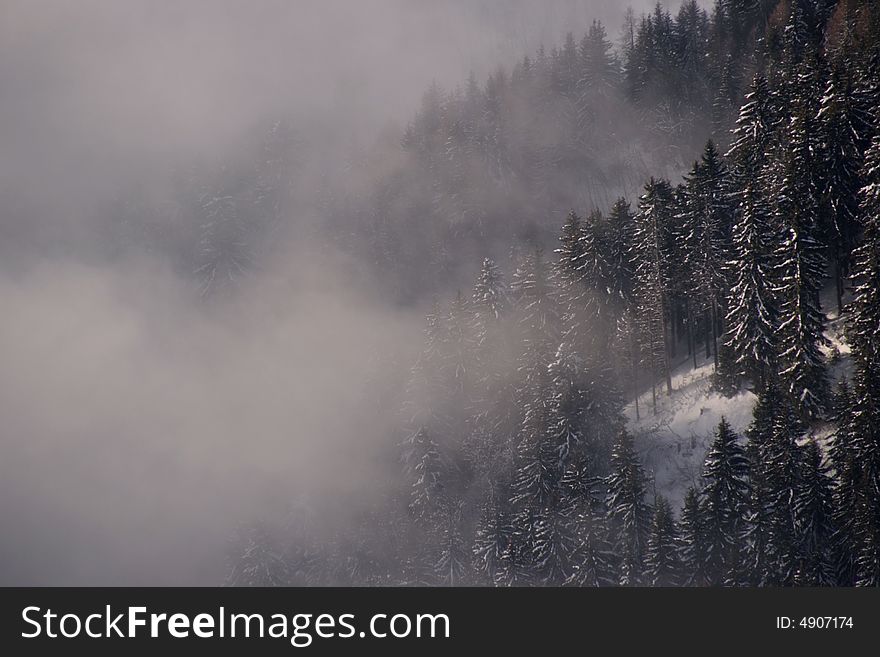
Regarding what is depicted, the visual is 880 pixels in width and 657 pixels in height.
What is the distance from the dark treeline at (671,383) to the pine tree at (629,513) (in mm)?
135

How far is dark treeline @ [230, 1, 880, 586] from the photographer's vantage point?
3888 cm

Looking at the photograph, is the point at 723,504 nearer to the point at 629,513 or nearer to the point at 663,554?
the point at 663,554

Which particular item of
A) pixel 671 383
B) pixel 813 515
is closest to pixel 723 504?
pixel 813 515

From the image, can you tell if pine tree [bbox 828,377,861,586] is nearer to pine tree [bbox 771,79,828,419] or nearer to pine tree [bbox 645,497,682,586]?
pine tree [bbox 771,79,828,419]

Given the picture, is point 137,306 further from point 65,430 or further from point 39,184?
point 39,184

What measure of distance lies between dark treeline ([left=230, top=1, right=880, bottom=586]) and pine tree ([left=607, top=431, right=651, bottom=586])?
135 mm

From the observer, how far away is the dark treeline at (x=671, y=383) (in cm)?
3888

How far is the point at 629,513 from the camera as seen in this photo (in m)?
46.1

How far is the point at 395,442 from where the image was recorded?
225ft

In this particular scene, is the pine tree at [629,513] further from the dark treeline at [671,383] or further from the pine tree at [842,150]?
the pine tree at [842,150]

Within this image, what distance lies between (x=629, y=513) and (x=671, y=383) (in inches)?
576

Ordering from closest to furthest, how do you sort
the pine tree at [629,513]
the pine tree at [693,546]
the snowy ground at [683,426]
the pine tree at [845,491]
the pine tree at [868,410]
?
the pine tree at [868,410], the pine tree at [845,491], the pine tree at [693,546], the pine tree at [629,513], the snowy ground at [683,426]

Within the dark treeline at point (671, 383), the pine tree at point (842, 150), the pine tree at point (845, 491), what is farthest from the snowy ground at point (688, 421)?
the pine tree at point (845, 491)

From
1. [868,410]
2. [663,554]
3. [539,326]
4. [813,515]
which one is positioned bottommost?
[663,554]
